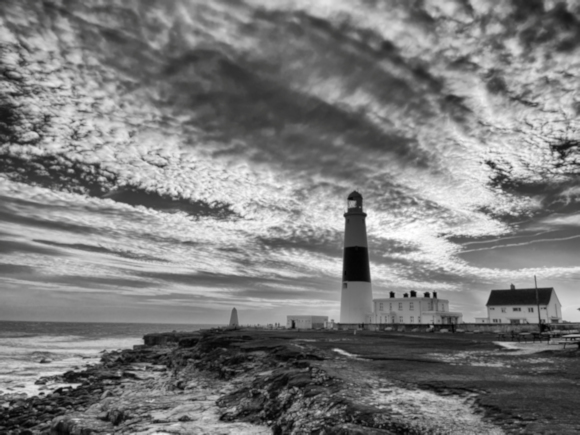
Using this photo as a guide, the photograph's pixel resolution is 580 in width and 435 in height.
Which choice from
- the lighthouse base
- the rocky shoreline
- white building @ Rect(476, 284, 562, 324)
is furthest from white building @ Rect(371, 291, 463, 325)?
the rocky shoreline

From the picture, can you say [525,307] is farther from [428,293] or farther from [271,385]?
[271,385]

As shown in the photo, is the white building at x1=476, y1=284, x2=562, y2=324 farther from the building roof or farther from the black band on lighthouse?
the black band on lighthouse

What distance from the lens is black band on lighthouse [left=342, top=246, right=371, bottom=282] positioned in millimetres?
45594

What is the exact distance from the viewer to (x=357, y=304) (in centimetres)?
4659

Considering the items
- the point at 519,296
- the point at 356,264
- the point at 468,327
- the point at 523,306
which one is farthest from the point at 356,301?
the point at 519,296

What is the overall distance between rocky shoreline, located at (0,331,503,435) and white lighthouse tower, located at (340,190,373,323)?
25463 millimetres

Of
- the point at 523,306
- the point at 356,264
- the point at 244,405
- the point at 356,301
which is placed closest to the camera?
the point at 244,405

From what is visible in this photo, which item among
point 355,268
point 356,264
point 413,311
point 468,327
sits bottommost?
point 468,327

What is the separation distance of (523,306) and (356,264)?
77.0 feet

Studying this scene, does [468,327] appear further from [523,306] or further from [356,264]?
[356,264]

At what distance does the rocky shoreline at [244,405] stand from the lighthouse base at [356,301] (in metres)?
26.1

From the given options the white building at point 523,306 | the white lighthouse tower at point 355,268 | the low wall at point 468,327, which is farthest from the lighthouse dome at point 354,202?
the white building at point 523,306

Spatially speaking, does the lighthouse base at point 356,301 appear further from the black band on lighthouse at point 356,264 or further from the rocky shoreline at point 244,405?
the rocky shoreline at point 244,405

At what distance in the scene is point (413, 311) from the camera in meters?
53.1
